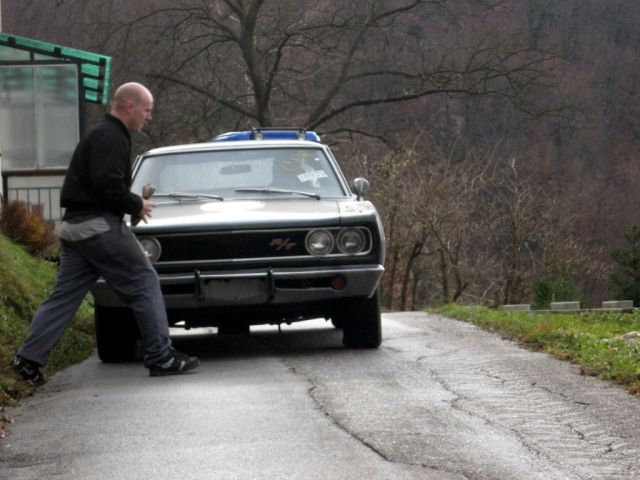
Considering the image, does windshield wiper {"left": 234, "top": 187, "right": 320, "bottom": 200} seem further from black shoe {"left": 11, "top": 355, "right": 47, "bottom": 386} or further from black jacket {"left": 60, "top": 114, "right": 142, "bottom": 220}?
black shoe {"left": 11, "top": 355, "right": 47, "bottom": 386}

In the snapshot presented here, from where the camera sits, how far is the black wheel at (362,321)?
10188mm

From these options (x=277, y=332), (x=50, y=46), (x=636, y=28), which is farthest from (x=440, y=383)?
(x=636, y=28)

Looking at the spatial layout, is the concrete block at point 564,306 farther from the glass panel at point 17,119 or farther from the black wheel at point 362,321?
the black wheel at point 362,321

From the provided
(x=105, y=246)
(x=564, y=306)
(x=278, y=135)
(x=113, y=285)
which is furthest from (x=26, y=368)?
(x=564, y=306)

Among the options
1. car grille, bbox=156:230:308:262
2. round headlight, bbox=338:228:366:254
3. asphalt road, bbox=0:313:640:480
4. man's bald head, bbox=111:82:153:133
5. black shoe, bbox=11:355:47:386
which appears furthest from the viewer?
round headlight, bbox=338:228:366:254

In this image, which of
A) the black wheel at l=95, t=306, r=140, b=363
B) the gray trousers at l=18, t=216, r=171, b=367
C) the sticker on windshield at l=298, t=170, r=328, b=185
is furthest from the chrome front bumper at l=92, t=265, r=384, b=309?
the sticker on windshield at l=298, t=170, r=328, b=185

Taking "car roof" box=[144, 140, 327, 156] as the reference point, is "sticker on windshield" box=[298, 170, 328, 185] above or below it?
below

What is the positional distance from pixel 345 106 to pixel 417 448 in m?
32.6

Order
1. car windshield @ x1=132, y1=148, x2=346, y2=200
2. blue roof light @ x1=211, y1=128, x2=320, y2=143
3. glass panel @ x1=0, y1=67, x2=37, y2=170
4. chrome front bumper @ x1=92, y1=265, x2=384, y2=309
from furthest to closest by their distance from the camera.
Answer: glass panel @ x1=0, y1=67, x2=37, y2=170, blue roof light @ x1=211, y1=128, x2=320, y2=143, car windshield @ x1=132, y1=148, x2=346, y2=200, chrome front bumper @ x1=92, y1=265, x2=384, y2=309

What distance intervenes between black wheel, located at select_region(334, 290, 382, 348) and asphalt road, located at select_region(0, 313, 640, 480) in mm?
196

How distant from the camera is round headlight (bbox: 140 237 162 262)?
968cm

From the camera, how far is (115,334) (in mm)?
10039

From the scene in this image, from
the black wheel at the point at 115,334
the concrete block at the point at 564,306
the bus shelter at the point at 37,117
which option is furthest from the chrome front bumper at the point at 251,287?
the bus shelter at the point at 37,117

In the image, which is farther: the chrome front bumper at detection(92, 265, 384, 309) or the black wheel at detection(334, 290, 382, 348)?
the black wheel at detection(334, 290, 382, 348)
